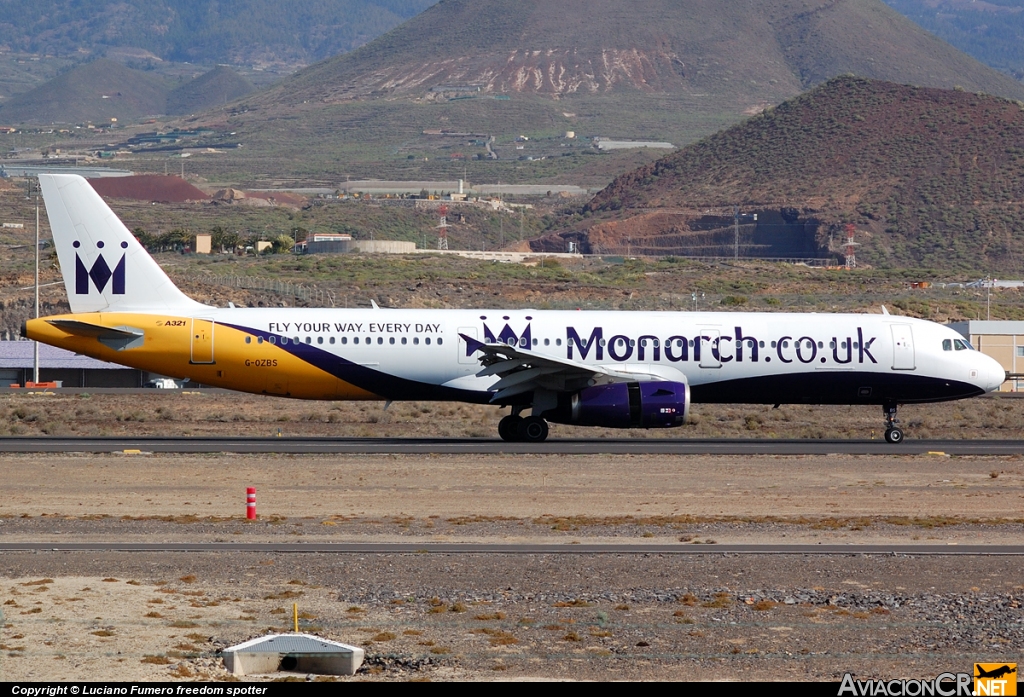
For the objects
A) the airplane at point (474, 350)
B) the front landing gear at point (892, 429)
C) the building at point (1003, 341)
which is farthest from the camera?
Result: the building at point (1003, 341)

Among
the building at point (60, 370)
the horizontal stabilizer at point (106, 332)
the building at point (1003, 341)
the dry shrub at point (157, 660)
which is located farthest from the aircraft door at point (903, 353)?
the building at point (60, 370)

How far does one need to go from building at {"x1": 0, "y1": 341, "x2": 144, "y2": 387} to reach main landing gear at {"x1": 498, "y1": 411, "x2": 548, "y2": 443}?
33467mm

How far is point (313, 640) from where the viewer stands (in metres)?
12.5

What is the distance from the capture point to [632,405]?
31.6 m

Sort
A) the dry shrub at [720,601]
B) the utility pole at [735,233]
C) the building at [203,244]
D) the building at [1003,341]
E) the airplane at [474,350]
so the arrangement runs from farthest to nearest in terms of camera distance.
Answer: the utility pole at [735,233]
the building at [203,244]
the building at [1003,341]
the airplane at [474,350]
the dry shrub at [720,601]

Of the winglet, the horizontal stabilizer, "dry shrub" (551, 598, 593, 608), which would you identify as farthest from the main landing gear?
"dry shrub" (551, 598, 593, 608)

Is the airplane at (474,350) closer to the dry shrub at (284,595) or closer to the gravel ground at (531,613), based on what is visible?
the gravel ground at (531,613)

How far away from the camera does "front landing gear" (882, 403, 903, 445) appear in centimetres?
3472

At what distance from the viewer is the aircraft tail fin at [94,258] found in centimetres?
3294

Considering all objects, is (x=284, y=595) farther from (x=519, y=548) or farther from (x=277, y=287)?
(x=277, y=287)

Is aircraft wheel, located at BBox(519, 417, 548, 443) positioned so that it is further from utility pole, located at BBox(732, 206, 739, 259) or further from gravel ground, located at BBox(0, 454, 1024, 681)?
utility pole, located at BBox(732, 206, 739, 259)

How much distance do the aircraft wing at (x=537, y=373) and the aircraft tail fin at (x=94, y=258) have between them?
7.24m

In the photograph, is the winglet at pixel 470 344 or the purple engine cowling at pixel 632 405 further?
the winglet at pixel 470 344

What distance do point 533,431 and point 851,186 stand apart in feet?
391
